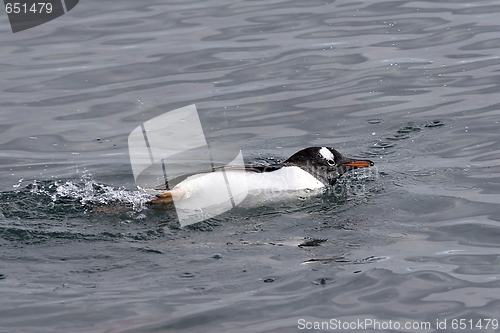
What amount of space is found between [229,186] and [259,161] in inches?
65.1

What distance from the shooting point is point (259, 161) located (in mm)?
9484

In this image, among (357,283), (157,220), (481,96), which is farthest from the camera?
(481,96)

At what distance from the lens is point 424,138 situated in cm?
992

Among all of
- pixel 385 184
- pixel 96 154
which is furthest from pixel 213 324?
pixel 96 154

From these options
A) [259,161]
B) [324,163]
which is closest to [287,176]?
[324,163]

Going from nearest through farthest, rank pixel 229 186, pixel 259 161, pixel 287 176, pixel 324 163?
pixel 229 186 → pixel 287 176 → pixel 324 163 → pixel 259 161

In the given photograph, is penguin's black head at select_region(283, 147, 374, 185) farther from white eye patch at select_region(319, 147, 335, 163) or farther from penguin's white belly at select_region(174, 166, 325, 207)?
penguin's white belly at select_region(174, 166, 325, 207)

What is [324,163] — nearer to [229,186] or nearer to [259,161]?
[259,161]

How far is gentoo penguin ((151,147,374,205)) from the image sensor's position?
7.90 metres

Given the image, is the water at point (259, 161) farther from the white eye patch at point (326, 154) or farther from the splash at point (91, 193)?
the white eye patch at point (326, 154)

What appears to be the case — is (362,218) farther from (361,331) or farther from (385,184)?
(361,331)

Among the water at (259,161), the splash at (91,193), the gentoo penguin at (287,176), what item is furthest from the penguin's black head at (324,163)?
the splash at (91,193)

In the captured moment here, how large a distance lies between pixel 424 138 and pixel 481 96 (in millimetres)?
1848

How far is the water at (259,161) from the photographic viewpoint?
575 cm
